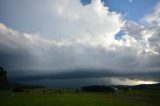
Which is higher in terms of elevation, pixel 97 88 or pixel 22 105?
pixel 97 88

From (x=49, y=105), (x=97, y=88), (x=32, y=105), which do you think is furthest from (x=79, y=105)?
(x=97, y=88)

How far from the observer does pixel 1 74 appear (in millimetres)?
140500

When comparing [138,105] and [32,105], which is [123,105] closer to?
[138,105]

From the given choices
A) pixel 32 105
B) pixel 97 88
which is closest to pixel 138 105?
pixel 32 105

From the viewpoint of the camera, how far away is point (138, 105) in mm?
55562

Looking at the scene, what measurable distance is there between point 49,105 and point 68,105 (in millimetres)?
4240

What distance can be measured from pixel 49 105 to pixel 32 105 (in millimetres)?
3480

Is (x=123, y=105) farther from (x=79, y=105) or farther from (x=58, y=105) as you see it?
(x=58, y=105)

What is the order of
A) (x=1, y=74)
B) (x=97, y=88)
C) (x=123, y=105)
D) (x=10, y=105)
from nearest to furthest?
(x=10, y=105), (x=123, y=105), (x=1, y=74), (x=97, y=88)

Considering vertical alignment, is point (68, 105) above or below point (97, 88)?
below

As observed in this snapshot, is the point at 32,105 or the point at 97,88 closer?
the point at 32,105

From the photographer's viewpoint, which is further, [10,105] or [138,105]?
[138,105]

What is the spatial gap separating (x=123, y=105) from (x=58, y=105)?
1412 centimetres

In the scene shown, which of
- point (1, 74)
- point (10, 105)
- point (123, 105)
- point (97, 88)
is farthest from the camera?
point (97, 88)
